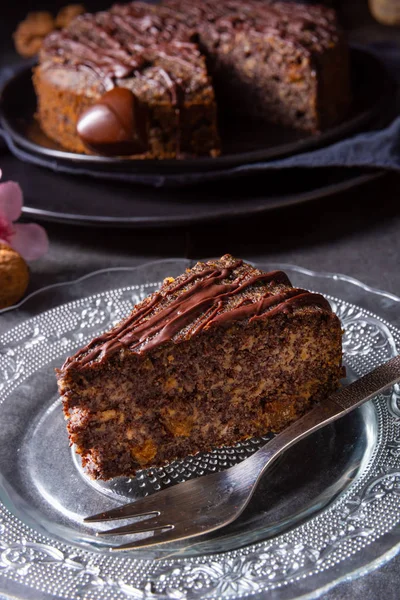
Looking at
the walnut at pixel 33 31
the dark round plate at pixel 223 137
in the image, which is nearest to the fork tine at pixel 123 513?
the dark round plate at pixel 223 137

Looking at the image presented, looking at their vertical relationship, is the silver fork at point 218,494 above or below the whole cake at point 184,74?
below

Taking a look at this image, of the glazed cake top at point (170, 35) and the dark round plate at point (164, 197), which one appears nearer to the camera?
the dark round plate at point (164, 197)

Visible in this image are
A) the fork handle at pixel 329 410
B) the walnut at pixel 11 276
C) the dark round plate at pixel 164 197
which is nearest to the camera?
the fork handle at pixel 329 410

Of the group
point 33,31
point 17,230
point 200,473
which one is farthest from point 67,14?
point 200,473

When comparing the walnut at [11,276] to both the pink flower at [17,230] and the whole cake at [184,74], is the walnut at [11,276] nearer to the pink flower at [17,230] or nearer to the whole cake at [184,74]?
the pink flower at [17,230]

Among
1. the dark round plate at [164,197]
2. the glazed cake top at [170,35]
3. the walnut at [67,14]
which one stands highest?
the glazed cake top at [170,35]

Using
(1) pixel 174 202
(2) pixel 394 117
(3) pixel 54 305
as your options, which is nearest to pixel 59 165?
(1) pixel 174 202

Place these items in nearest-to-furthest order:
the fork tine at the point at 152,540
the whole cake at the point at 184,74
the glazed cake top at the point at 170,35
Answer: the fork tine at the point at 152,540, the whole cake at the point at 184,74, the glazed cake top at the point at 170,35

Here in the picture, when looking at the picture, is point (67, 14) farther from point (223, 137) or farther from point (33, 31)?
point (223, 137)
